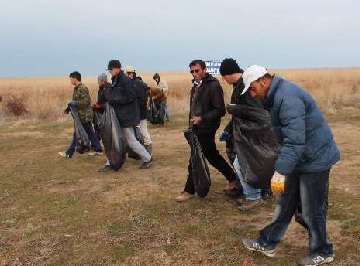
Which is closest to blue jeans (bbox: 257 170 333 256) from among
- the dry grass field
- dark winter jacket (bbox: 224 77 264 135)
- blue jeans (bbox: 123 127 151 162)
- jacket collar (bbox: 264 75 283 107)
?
the dry grass field

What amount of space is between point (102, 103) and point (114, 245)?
13.7 ft

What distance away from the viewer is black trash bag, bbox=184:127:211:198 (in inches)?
227

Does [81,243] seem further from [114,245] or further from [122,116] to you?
[122,116]

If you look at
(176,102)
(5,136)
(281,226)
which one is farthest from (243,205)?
(176,102)

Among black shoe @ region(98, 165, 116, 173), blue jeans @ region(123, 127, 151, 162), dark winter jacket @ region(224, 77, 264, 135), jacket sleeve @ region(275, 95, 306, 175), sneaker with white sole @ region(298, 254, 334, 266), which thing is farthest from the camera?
black shoe @ region(98, 165, 116, 173)

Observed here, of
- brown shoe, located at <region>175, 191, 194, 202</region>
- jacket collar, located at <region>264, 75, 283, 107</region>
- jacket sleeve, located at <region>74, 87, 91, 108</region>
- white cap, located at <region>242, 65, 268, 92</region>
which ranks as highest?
white cap, located at <region>242, 65, 268, 92</region>

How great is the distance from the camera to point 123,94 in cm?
755

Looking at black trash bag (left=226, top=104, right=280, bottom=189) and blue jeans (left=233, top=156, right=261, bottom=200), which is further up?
black trash bag (left=226, top=104, right=280, bottom=189)

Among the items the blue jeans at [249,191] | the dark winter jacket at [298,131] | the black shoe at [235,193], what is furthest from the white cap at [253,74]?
the black shoe at [235,193]

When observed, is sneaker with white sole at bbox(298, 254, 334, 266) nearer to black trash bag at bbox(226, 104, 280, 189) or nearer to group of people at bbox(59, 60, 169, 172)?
black trash bag at bbox(226, 104, 280, 189)

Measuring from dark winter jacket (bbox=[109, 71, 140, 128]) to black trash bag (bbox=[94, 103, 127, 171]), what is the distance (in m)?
0.10

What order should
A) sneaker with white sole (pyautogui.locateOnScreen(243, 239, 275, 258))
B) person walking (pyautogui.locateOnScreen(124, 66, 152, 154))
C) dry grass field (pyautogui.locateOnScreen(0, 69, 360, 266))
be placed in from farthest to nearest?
1. person walking (pyautogui.locateOnScreen(124, 66, 152, 154))
2. dry grass field (pyautogui.locateOnScreen(0, 69, 360, 266))
3. sneaker with white sole (pyautogui.locateOnScreen(243, 239, 275, 258))

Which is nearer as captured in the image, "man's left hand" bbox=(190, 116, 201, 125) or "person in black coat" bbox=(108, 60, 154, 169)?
"man's left hand" bbox=(190, 116, 201, 125)

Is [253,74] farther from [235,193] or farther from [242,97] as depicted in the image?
[235,193]
